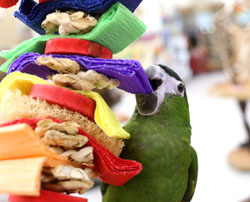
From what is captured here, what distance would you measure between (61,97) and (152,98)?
160 mm

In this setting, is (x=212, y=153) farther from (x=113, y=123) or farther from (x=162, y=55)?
(x=162, y=55)

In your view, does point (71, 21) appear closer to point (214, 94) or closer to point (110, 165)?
point (110, 165)

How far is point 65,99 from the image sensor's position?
36 centimetres

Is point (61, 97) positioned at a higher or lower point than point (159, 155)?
higher

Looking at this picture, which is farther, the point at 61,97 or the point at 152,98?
the point at 152,98

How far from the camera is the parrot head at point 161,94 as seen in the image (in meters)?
0.46

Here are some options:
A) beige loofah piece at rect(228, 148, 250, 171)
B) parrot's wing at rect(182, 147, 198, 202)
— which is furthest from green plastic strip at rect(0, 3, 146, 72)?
beige loofah piece at rect(228, 148, 250, 171)

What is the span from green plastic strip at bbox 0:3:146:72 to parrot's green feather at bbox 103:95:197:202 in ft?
0.41

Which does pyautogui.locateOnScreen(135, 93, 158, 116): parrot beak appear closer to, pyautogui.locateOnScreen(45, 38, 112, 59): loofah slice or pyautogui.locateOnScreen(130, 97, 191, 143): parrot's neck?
pyautogui.locateOnScreen(130, 97, 191, 143): parrot's neck

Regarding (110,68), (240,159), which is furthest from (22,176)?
(240,159)

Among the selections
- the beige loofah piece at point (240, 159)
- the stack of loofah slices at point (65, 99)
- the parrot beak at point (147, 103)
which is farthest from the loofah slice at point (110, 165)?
the beige loofah piece at point (240, 159)

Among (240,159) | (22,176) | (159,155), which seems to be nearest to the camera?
(22,176)

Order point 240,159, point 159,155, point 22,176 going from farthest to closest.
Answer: point 240,159
point 159,155
point 22,176

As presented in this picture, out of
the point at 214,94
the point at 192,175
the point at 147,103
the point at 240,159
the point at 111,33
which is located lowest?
the point at 240,159
